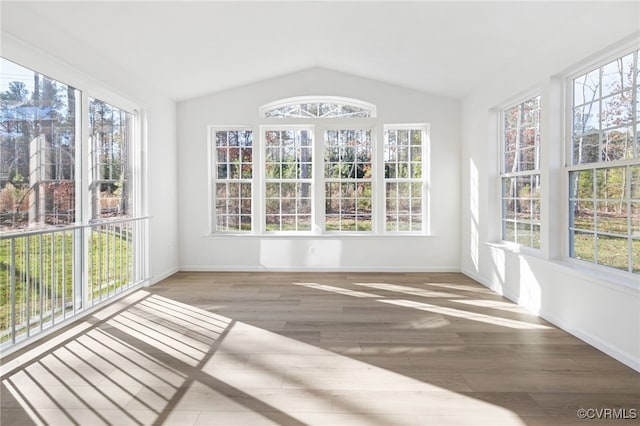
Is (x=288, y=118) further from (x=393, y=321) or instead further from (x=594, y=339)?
(x=594, y=339)

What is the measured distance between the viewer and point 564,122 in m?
3.24

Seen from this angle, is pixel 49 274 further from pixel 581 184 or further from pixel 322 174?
pixel 581 184

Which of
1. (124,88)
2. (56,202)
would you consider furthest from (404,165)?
(56,202)

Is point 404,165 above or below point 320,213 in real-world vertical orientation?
above

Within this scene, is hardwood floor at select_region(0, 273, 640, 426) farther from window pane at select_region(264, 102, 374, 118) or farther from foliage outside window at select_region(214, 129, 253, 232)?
window pane at select_region(264, 102, 374, 118)

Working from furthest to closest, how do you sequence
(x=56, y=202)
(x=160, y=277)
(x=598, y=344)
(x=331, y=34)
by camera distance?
(x=160, y=277) → (x=331, y=34) → (x=56, y=202) → (x=598, y=344)

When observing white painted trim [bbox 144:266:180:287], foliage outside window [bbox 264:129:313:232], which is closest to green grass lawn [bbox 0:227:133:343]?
white painted trim [bbox 144:266:180:287]

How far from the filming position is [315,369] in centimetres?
234

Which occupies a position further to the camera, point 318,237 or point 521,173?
point 318,237

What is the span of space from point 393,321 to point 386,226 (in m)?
2.45

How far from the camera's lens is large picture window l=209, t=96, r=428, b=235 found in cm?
550

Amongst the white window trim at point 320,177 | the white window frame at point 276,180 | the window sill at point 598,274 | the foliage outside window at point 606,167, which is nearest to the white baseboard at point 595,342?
the window sill at point 598,274

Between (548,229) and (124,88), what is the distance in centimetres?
460
